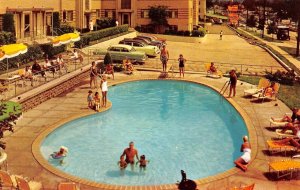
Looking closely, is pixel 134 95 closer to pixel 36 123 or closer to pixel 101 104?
pixel 101 104

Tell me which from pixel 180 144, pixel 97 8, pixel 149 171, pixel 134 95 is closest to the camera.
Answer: pixel 149 171

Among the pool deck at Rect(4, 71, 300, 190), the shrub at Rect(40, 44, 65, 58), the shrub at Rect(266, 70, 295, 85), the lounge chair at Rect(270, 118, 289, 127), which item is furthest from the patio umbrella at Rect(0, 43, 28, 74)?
the shrub at Rect(266, 70, 295, 85)

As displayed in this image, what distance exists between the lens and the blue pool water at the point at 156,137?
14461 mm

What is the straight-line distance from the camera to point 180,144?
17.5 meters

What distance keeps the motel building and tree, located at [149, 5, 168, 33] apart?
4.09 ft

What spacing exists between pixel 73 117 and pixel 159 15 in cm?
4162

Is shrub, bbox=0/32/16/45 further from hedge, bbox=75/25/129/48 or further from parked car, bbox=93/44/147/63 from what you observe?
parked car, bbox=93/44/147/63

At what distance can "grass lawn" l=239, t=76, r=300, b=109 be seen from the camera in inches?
896

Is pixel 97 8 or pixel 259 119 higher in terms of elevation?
pixel 97 8

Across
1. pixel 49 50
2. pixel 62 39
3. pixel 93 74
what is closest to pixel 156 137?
pixel 93 74

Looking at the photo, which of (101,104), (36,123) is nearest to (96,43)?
(101,104)

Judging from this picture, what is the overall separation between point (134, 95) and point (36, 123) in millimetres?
8932

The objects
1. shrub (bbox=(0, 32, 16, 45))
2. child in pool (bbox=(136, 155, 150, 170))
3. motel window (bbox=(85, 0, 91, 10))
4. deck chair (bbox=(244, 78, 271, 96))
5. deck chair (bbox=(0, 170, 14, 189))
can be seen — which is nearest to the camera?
deck chair (bbox=(0, 170, 14, 189))

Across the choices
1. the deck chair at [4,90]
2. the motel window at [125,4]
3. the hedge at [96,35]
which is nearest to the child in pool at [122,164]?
the deck chair at [4,90]
